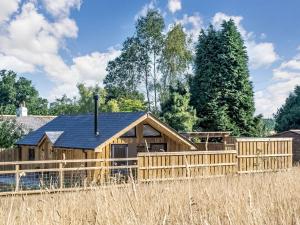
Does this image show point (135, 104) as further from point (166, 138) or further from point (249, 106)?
point (166, 138)

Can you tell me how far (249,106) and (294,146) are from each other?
8.44 m

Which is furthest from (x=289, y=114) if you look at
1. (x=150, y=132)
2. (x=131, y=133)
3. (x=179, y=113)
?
(x=131, y=133)

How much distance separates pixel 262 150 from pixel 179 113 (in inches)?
555

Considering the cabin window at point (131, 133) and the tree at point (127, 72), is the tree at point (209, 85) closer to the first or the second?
the tree at point (127, 72)

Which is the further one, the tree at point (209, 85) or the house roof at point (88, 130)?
the tree at point (209, 85)

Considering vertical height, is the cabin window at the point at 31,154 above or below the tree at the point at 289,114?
below

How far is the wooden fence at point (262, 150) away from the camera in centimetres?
1880

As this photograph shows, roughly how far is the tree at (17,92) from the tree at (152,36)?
57.2ft

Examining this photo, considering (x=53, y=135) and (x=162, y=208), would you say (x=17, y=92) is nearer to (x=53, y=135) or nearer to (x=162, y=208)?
(x=53, y=135)

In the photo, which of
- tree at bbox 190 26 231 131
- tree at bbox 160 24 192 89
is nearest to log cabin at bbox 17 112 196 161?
tree at bbox 190 26 231 131

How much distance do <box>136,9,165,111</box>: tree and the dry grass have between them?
38.0 meters

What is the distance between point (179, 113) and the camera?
32.4 m

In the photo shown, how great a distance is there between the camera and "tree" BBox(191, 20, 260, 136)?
34969mm

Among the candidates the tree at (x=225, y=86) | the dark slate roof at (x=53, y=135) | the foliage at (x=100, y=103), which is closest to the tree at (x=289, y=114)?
the tree at (x=225, y=86)
